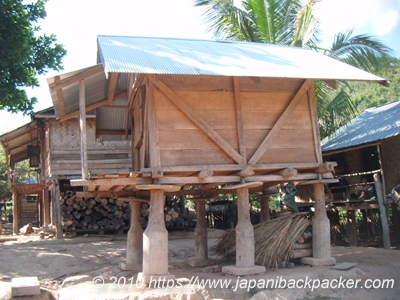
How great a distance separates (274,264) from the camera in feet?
33.0

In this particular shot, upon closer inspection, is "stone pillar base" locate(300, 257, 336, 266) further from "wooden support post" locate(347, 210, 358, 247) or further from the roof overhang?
the roof overhang

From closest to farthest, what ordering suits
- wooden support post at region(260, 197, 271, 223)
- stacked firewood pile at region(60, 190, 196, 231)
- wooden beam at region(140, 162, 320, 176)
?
1. wooden beam at region(140, 162, 320, 176)
2. wooden support post at region(260, 197, 271, 223)
3. stacked firewood pile at region(60, 190, 196, 231)

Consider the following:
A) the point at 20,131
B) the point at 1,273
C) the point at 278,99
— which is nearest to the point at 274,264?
the point at 278,99

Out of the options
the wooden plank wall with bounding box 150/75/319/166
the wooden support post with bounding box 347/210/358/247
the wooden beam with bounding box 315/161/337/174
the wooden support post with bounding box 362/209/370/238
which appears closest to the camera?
the wooden plank wall with bounding box 150/75/319/166

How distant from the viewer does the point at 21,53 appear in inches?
490

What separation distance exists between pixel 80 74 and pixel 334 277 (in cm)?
645

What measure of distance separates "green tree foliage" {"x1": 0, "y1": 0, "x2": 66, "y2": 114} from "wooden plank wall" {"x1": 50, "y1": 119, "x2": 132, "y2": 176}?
9.61ft

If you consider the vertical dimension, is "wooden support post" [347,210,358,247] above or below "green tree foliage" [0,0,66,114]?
below

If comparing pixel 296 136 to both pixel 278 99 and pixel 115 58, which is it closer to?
pixel 278 99

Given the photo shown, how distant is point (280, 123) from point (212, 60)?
1970 mm

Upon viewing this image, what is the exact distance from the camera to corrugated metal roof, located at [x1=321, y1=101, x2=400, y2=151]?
43.3 ft

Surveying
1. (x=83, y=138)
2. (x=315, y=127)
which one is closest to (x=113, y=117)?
(x=83, y=138)

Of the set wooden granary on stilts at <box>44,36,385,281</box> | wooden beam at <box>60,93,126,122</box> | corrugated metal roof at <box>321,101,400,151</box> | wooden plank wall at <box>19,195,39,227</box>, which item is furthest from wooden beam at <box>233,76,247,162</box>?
wooden plank wall at <box>19,195,39,227</box>

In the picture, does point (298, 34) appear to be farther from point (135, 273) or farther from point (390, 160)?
point (135, 273)
